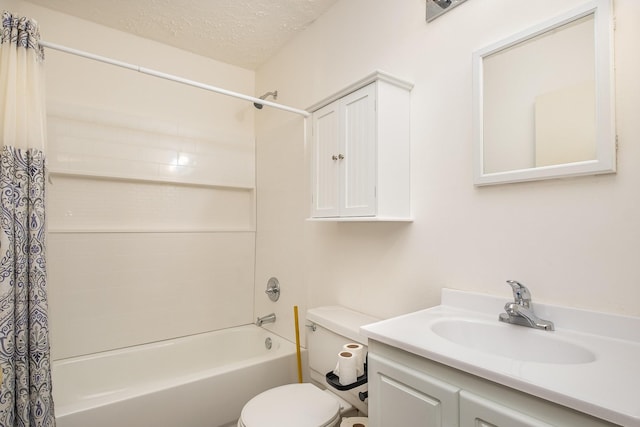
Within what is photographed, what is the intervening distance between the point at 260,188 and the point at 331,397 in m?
1.75

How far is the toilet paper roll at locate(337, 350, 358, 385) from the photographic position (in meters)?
1.32

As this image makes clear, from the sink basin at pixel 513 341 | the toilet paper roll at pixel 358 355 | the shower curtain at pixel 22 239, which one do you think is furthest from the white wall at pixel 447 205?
the shower curtain at pixel 22 239

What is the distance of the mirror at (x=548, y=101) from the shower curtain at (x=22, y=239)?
173 cm

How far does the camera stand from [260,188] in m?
2.82

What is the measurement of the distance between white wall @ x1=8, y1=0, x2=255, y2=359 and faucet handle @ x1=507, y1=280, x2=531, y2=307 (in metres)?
2.11

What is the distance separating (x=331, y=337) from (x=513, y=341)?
846 mm

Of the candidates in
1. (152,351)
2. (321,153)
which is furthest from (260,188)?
(152,351)

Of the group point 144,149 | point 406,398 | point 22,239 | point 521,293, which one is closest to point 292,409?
point 406,398

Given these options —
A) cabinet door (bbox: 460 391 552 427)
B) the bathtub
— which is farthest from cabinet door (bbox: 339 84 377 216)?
the bathtub

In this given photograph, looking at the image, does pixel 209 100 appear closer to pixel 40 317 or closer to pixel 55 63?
pixel 55 63

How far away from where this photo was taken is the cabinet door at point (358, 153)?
152cm

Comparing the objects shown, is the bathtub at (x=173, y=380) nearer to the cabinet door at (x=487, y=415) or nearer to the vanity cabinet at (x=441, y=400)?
the vanity cabinet at (x=441, y=400)

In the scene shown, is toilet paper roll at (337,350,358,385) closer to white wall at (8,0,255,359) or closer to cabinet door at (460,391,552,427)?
cabinet door at (460,391,552,427)

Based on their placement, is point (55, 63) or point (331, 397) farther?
point (55, 63)
